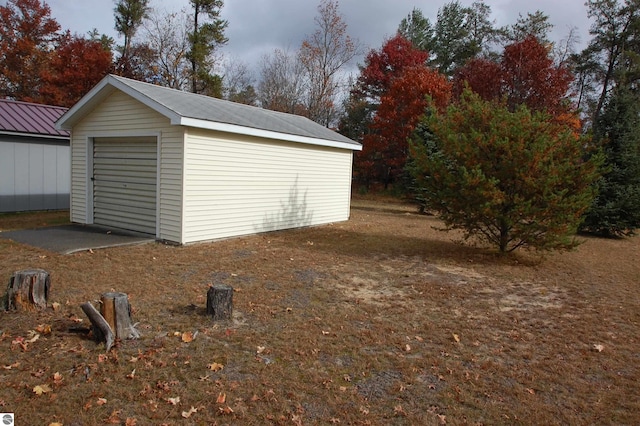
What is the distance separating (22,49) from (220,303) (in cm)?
2742

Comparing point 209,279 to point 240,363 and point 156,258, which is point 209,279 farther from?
point 240,363

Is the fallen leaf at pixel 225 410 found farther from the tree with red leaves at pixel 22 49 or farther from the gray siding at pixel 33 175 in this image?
the tree with red leaves at pixel 22 49

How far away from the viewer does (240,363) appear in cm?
367

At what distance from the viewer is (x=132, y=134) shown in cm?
914

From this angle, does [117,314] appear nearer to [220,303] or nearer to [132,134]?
[220,303]

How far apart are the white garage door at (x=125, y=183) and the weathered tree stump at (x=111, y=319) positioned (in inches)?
212

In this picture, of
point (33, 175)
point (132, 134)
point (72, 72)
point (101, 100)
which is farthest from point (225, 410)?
point (72, 72)

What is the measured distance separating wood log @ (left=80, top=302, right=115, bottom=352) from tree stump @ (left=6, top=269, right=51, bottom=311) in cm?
110

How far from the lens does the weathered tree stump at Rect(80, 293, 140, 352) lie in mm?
3825

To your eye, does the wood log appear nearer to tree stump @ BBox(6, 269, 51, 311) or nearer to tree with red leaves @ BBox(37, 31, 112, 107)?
tree stump @ BBox(6, 269, 51, 311)

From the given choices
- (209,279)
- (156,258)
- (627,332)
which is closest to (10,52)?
(156,258)

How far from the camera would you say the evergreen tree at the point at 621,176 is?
42.0 ft

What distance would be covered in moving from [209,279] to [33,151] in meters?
10.1

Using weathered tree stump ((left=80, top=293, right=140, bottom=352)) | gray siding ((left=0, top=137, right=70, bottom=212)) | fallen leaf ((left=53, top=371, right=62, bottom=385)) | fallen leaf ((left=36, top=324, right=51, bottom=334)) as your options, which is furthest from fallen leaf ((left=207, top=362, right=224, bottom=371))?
gray siding ((left=0, top=137, right=70, bottom=212))
